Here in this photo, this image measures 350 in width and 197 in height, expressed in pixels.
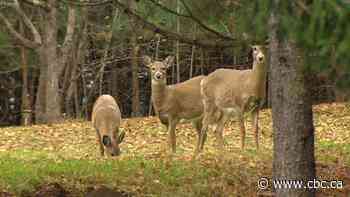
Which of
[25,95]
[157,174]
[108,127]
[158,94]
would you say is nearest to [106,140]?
[108,127]

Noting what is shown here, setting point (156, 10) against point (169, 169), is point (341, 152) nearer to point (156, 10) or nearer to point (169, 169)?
point (169, 169)

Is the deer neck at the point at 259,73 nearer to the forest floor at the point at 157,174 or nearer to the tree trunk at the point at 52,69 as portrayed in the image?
the forest floor at the point at 157,174

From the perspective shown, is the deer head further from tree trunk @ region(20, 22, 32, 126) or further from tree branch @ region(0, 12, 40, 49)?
tree trunk @ region(20, 22, 32, 126)

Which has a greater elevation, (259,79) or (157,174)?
(259,79)

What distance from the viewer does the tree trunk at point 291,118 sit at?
5574mm

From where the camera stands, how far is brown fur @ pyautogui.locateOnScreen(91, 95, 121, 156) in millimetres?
10742

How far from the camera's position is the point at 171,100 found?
11.5 meters

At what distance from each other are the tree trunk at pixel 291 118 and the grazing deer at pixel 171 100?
530cm

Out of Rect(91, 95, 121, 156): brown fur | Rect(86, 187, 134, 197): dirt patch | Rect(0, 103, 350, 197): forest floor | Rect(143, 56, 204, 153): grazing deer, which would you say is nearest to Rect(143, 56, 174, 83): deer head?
Rect(143, 56, 204, 153): grazing deer

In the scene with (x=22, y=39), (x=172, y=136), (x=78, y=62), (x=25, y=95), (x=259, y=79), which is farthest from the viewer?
(x=25, y=95)

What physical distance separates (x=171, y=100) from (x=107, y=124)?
101 centimetres

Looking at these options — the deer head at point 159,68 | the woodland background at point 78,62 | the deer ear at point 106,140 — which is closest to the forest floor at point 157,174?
the deer ear at point 106,140

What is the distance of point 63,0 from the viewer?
696 centimetres

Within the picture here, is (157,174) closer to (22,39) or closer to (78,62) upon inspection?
(22,39)
